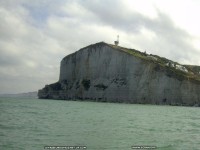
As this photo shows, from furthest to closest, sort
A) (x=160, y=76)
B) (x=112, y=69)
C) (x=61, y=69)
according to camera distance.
A: 1. (x=61, y=69)
2. (x=112, y=69)
3. (x=160, y=76)

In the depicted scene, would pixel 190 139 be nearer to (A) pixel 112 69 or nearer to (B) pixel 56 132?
(B) pixel 56 132

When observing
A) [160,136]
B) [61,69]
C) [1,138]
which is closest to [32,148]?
[1,138]

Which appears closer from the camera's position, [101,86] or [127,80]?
[127,80]

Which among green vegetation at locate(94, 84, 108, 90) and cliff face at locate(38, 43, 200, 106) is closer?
cliff face at locate(38, 43, 200, 106)

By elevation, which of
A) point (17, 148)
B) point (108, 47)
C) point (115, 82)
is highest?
point (108, 47)

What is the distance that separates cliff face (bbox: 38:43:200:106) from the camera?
340 ft

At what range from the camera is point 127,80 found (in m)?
107

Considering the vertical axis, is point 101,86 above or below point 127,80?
below

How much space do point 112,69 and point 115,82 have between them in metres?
4.41

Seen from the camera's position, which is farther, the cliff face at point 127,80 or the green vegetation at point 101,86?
the green vegetation at point 101,86

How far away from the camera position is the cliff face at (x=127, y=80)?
10375cm

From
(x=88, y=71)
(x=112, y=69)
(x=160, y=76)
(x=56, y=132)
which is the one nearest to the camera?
(x=56, y=132)

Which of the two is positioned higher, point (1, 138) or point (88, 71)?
point (88, 71)

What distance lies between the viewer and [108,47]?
115 m
